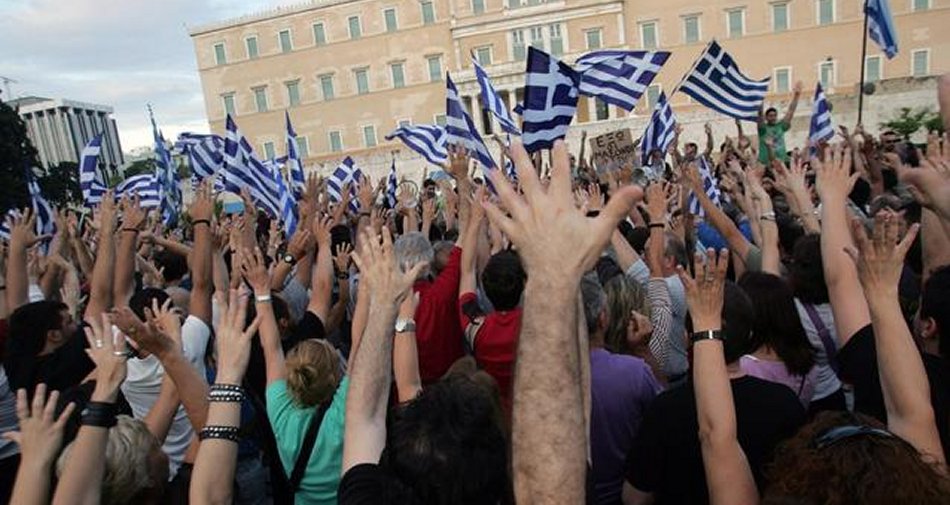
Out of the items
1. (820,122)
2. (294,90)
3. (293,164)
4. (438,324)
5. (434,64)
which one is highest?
(434,64)

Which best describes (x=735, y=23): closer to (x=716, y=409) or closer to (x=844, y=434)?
(x=716, y=409)

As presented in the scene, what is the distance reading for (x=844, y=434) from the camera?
140 centimetres

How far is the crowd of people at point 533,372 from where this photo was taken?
139 centimetres

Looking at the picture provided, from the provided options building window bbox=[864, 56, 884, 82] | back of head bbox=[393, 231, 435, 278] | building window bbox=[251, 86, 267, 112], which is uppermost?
building window bbox=[251, 86, 267, 112]

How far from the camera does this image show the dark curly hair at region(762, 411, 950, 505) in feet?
4.17

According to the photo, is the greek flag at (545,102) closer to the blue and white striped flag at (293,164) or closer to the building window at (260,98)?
the blue and white striped flag at (293,164)

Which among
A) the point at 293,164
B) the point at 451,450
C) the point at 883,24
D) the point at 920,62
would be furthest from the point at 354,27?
the point at 451,450

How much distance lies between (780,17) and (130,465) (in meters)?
49.1

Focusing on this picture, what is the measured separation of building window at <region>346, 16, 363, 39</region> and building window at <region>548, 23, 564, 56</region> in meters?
14.4

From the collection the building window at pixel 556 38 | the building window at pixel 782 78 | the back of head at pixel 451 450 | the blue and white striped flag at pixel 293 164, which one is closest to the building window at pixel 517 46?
the building window at pixel 556 38

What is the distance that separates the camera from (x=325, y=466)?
94.3 inches

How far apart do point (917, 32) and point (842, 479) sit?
50.2m

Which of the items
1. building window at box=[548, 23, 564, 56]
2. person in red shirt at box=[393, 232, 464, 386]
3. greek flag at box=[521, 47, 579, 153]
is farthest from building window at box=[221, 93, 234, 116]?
person in red shirt at box=[393, 232, 464, 386]

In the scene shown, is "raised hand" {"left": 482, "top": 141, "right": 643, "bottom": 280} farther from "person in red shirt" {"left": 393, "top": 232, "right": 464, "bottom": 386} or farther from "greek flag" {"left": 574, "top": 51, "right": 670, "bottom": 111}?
"greek flag" {"left": 574, "top": 51, "right": 670, "bottom": 111}
